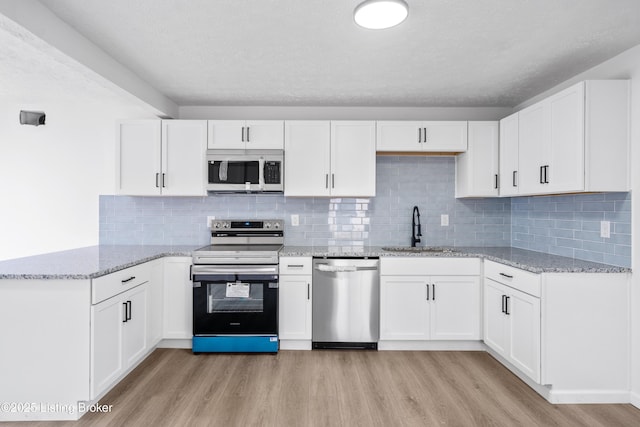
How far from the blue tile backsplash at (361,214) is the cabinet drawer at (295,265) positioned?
0.57 meters

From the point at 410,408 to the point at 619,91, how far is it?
8.56 ft

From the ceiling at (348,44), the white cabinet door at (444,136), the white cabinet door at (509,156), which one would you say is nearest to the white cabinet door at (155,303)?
the ceiling at (348,44)

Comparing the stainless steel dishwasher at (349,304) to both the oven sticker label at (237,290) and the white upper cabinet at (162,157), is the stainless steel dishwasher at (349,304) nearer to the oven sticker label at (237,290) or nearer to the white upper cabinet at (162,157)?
the oven sticker label at (237,290)

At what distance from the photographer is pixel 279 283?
10.6 feet

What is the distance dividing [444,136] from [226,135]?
2248mm

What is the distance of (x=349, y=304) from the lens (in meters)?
3.21

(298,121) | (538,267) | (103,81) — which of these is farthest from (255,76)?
(538,267)

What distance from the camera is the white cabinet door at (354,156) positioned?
3.49 meters

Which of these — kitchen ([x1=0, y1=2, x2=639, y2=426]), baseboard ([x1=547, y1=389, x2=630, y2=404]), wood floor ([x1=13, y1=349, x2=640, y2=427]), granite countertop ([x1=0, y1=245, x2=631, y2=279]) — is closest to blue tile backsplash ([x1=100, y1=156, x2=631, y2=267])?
kitchen ([x1=0, y1=2, x2=639, y2=426])

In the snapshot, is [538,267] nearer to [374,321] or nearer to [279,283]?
[374,321]

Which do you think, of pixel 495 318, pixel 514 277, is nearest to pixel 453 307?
pixel 495 318

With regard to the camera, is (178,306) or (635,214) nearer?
(635,214)

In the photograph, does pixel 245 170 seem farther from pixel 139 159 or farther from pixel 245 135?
pixel 139 159

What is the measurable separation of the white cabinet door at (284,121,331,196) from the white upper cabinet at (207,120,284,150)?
0.11 meters
